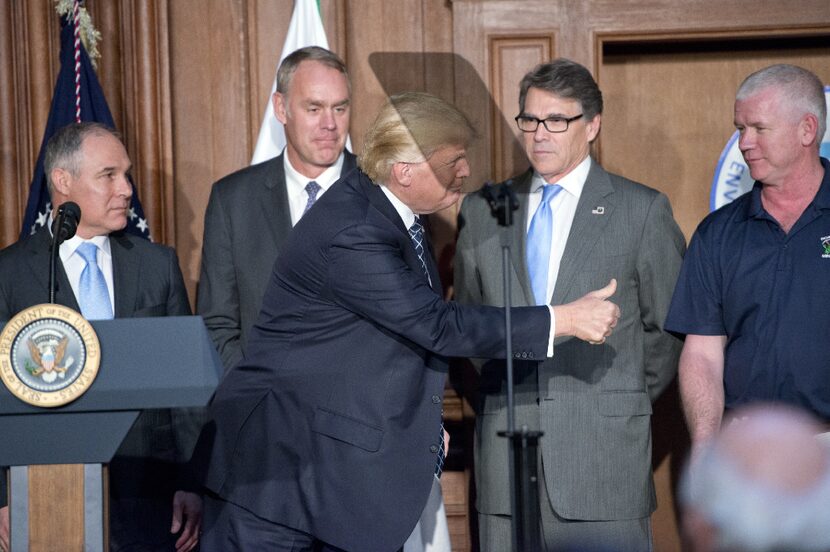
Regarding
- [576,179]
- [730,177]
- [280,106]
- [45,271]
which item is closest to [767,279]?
[576,179]

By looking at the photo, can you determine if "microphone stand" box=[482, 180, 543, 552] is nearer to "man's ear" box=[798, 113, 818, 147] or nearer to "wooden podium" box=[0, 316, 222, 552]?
"wooden podium" box=[0, 316, 222, 552]

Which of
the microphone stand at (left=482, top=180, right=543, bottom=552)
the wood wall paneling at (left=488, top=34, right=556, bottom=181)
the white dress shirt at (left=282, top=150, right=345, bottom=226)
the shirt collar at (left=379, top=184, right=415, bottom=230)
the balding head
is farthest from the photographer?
the wood wall paneling at (left=488, top=34, right=556, bottom=181)

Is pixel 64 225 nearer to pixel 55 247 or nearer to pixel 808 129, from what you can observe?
pixel 55 247

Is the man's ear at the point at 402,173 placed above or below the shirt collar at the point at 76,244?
above

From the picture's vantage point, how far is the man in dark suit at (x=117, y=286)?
357 centimetres

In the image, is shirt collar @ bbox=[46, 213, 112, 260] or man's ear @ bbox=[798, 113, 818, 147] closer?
man's ear @ bbox=[798, 113, 818, 147]

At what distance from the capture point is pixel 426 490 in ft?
9.59

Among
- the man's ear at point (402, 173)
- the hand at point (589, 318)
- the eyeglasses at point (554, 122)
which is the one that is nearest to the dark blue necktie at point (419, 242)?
the man's ear at point (402, 173)

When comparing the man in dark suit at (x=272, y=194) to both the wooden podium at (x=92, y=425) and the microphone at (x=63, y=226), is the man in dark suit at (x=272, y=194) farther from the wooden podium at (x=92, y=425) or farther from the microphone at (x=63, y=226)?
the wooden podium at (x=92, y=425)

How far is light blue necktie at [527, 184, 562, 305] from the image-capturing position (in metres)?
3.60

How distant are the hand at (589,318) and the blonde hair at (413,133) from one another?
1.68ft

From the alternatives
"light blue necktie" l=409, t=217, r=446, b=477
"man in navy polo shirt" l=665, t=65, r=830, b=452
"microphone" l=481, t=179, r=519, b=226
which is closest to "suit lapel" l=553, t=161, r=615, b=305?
"man in navy polo shirt" l=665, t=65, r=830, b=452

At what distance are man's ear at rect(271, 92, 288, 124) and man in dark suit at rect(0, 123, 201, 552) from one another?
1.78ft

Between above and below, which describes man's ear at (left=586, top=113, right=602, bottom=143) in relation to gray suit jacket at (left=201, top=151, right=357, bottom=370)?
above
